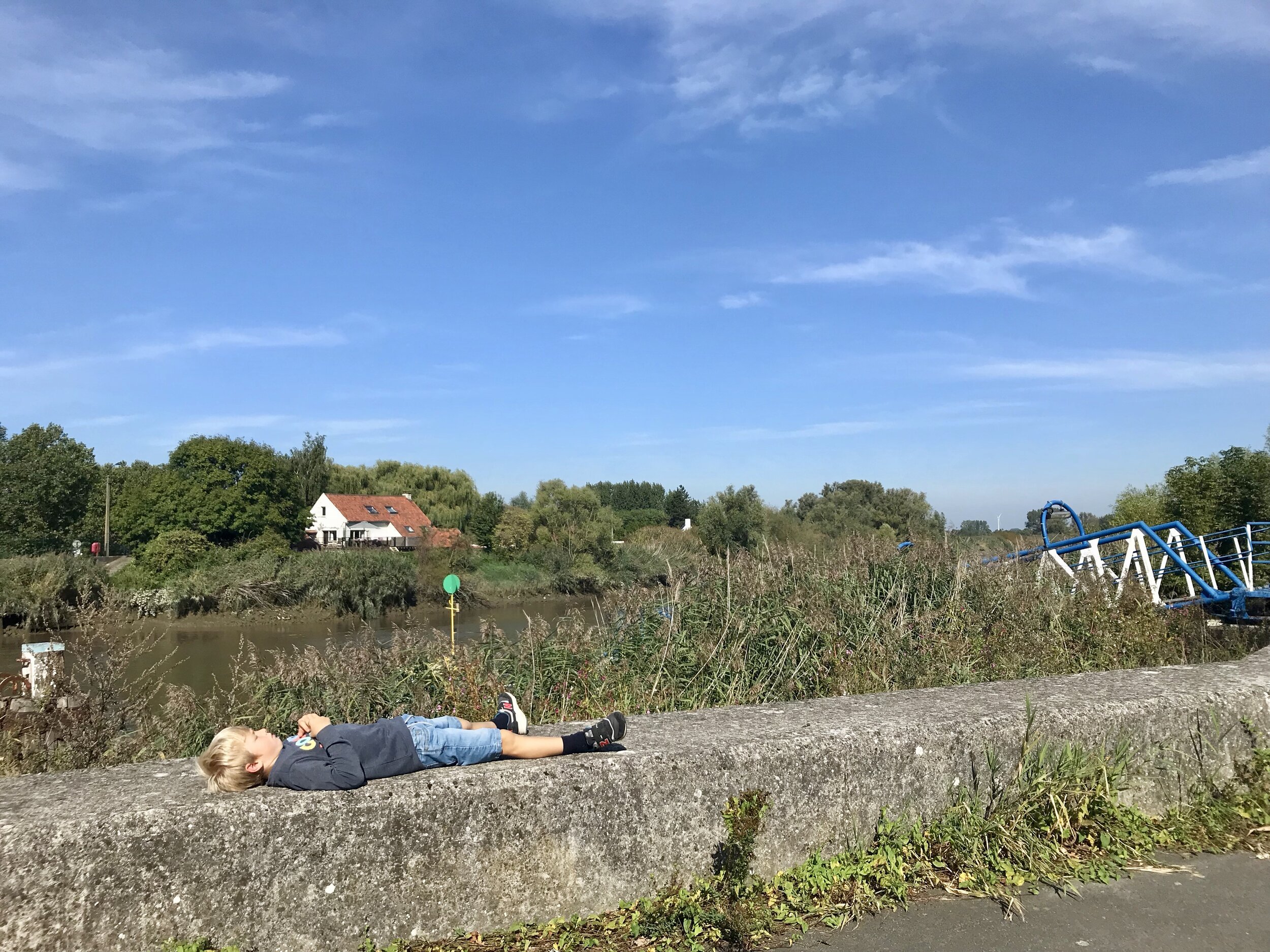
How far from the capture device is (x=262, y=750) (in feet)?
9.71

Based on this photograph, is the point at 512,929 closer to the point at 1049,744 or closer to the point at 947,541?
the point at 1049,744

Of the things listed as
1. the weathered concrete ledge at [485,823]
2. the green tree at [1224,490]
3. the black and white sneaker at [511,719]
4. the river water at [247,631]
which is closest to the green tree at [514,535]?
the river water at [247,631]

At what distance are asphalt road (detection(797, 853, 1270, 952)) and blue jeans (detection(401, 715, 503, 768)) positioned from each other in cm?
126

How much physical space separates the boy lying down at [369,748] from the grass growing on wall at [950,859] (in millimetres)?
488

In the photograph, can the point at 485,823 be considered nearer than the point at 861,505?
Yes

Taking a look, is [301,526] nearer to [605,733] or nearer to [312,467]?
[312,467]

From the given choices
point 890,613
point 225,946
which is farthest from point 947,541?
point 225,946

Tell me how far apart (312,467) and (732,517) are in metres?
45.9

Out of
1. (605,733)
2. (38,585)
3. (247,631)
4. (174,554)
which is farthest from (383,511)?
(605,733)

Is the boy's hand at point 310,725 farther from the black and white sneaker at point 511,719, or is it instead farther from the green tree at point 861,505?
the green tree at point 861,505

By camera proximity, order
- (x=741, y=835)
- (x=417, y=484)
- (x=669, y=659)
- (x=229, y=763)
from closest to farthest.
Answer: (x=229, y=763)
(x=741, y=835)
(x=669, y=659)
(x=417, y=484)

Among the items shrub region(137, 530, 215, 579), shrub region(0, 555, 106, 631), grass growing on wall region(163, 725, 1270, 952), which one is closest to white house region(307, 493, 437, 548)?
shrub region(137, 530, 215, 579)

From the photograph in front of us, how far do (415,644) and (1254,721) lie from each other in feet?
16.2

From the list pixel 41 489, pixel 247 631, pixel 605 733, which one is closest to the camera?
pixel 605 733
